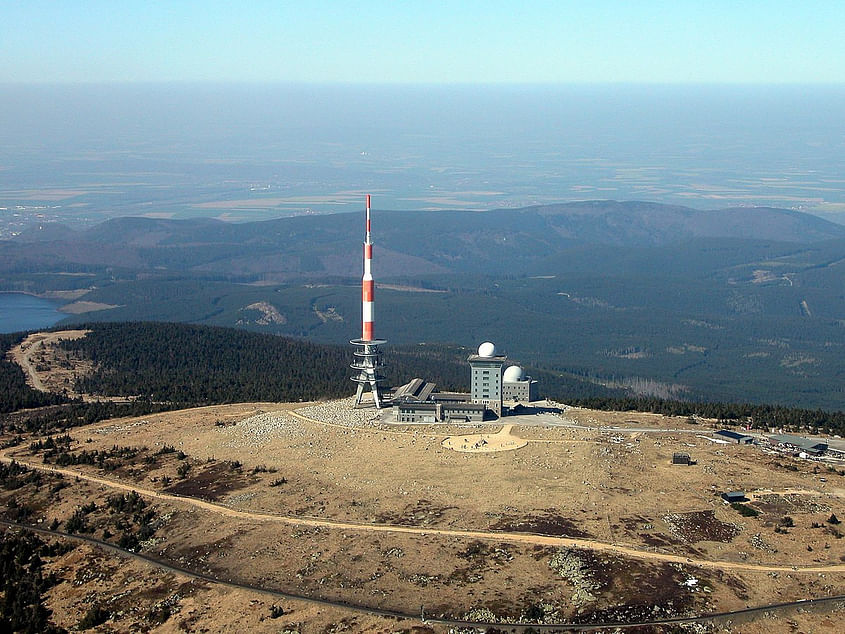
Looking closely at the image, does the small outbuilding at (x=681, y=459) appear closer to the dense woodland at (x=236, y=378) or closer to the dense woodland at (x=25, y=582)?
the dense woodland at (x=236, y=378)

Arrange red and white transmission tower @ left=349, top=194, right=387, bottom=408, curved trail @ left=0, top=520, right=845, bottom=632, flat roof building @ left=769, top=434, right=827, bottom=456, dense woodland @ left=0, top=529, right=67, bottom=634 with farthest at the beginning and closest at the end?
1. red and white transmission tower @ left=349, top=194, right=387, bottom=408
2. flat roof building @ left=769, top=434, right=827, bottom=456
3. dense woodland @ left=0, top=529, right=67, bottom=634
4. curved trail @ left=0, top=520, right=845, bottom=632

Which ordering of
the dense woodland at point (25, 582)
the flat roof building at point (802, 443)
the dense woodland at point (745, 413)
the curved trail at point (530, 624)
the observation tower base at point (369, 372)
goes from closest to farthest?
the curved trail at point (530, 624) → the dense woodland at point (25, 582) → the flat roof building at point (802, 443) → the dense woodland at point (745, 413) → the observation tower base at point (369, 372)

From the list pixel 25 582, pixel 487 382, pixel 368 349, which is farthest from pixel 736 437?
pixel 25 582

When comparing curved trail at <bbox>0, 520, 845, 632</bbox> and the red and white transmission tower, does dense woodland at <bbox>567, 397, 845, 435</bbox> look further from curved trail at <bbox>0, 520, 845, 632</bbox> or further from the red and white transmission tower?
curved trail at <bbox>0, 520, 845, 632</bbox>

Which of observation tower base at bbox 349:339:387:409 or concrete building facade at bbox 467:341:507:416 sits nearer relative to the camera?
concrete building facade at bbox 467:341:507:416

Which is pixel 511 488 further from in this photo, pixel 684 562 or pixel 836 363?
pixel 836 363

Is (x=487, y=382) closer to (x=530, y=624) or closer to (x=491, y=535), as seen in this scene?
(x=491, y=535)

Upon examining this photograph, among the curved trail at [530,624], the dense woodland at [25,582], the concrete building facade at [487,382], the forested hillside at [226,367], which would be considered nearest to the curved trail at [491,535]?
the curved trail at [530,624]

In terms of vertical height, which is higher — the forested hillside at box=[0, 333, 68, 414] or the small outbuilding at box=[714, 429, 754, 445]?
the small outbuilding at box=[714, 429, 754, 445]

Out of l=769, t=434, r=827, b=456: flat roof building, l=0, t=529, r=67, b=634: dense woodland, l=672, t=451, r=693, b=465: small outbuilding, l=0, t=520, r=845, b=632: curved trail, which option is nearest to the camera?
l=0, t=520, r=845, b=632: curved trail

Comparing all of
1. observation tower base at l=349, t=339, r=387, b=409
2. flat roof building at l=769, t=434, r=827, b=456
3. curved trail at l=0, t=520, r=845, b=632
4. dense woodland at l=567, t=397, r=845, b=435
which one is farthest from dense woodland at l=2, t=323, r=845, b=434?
curved trail at l=0, t=520, r=845, b=632

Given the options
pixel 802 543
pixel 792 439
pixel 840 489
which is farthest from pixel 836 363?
pixel 802 543
